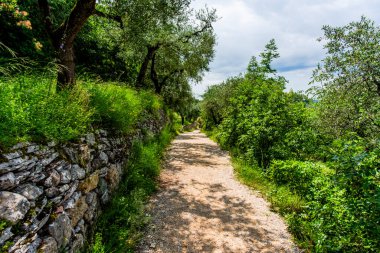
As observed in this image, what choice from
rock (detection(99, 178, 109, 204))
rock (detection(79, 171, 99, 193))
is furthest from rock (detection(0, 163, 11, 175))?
rock (detection(99, 178, 109, 204))

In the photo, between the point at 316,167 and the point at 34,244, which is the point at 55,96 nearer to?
the point at 34,244

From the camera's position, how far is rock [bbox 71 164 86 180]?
388 cm

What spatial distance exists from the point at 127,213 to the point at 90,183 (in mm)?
1248

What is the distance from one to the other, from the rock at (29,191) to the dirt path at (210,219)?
2454 mm

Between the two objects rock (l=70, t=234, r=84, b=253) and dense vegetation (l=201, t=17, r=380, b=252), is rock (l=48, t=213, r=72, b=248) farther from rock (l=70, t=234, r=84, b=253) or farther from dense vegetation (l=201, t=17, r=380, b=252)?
dense vegetation (l=201, t=17, r=380, b=252)

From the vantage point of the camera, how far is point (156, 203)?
6441 millimetres

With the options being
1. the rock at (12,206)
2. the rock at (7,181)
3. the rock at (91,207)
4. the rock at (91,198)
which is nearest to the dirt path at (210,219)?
the rock at (91,207)

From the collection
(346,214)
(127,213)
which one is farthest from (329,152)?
(127,213)

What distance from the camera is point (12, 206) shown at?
2510 millimetres

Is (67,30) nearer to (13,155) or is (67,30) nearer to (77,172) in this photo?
(77,172)

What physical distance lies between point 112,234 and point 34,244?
191cm

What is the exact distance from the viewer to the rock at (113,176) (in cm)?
556

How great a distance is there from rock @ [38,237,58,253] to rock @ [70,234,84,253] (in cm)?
52

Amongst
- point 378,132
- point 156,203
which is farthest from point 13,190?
point 378,132
